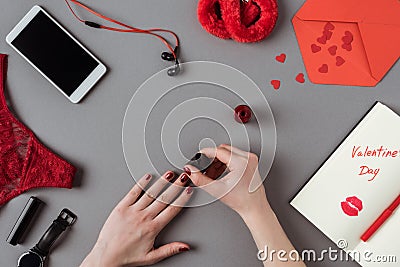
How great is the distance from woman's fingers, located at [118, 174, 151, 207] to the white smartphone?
0.20 meters

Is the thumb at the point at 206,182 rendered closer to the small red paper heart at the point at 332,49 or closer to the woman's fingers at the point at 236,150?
the woman's fingers at the point at 236,150

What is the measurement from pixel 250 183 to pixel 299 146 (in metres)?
0.13

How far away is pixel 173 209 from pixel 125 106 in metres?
0.22

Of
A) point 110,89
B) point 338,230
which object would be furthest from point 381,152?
point 110,89

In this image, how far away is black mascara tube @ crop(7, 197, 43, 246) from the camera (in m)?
0.94

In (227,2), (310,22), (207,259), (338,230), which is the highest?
(227,2)

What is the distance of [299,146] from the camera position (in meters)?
0.96

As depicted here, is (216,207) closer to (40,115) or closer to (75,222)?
(75,222)

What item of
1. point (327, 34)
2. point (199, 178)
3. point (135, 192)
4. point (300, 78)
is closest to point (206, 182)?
point (199, 178)

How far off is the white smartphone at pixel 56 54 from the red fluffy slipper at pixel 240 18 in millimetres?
232

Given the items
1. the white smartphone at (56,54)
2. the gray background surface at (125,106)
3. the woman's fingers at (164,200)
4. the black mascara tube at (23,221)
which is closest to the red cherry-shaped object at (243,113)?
the gray background surface at (125,106)

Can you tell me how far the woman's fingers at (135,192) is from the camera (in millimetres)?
948

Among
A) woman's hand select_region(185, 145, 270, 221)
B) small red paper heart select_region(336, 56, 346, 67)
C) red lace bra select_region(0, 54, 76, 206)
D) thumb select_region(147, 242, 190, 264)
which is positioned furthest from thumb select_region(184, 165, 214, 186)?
small red paper heart select_region(336, 56, 346, 67)

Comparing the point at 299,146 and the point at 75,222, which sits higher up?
the point at 75,222
